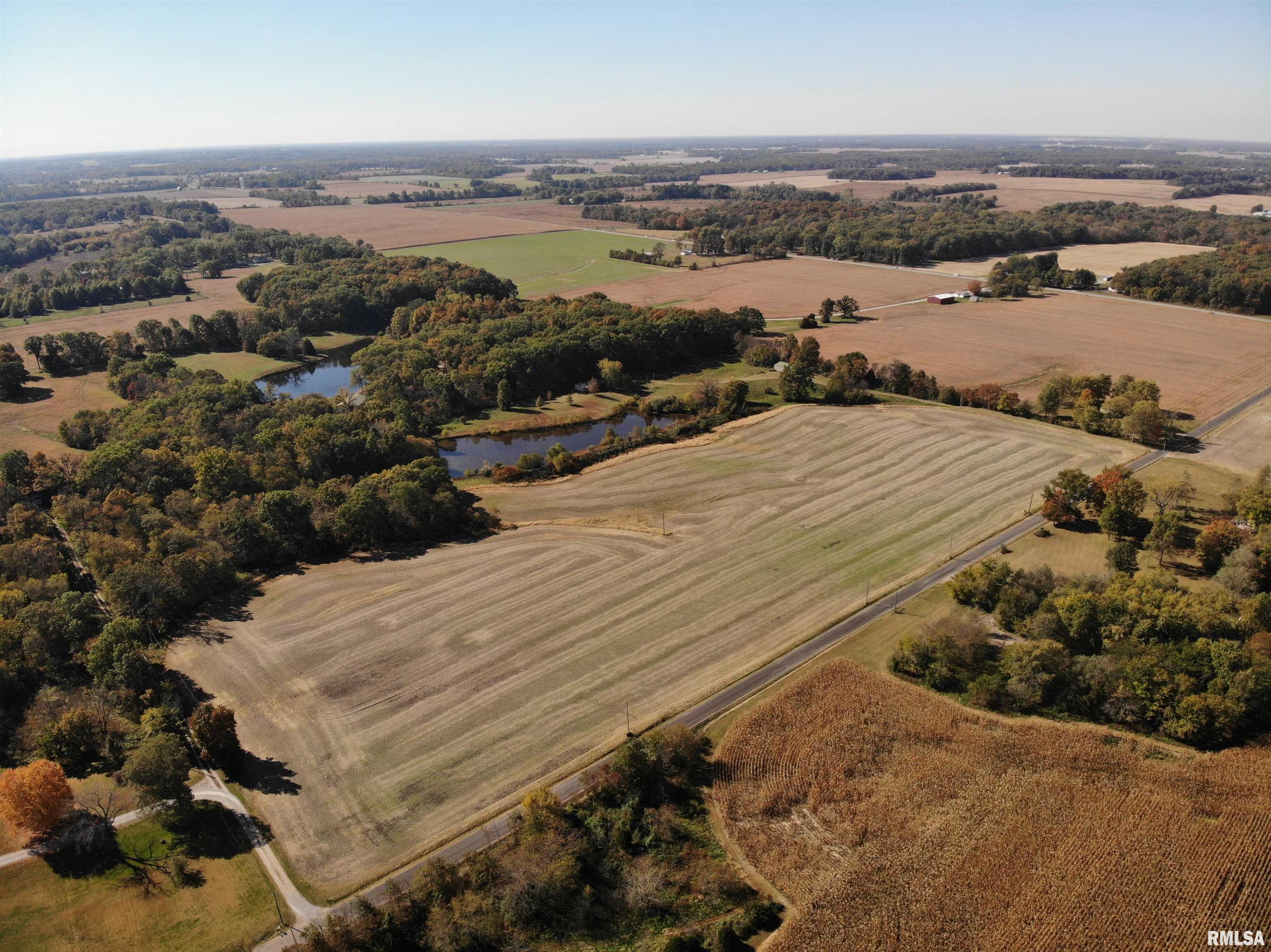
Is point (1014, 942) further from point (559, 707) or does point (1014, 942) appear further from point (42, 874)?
point (42, 874)

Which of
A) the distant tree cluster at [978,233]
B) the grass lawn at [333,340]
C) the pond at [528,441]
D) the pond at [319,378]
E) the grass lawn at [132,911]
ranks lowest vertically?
the grass lawn at [132,911]

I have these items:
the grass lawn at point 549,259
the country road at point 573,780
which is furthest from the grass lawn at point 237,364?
the country road at point 573,780

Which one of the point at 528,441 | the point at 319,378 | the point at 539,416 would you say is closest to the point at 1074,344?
the point at 539,416

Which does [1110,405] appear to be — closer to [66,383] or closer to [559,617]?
[559,617]

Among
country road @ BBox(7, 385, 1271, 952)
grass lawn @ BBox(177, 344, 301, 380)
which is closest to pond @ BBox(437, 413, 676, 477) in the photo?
country road @ BBox(7, 385, 1271, 952)

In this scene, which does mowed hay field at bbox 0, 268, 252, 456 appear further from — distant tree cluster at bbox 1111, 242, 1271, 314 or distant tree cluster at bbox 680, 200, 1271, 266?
distant tree cluster at bbox 1111, 242, 1271, 314

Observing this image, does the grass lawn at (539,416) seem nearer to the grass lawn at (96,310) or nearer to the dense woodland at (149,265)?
the dense woodland at (149,265)
